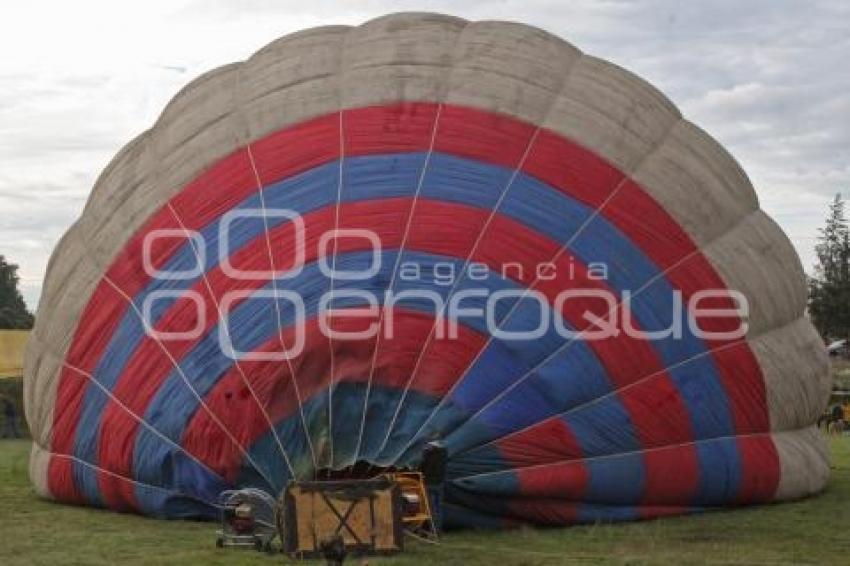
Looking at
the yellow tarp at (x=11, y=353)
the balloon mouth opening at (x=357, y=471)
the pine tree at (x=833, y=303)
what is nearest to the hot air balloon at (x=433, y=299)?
the balloon mouth opening at (x=357, y=471)

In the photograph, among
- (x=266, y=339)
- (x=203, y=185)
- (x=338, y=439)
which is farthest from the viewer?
(x=203, y=185)

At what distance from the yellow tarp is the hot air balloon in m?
13.2

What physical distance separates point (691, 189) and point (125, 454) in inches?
141

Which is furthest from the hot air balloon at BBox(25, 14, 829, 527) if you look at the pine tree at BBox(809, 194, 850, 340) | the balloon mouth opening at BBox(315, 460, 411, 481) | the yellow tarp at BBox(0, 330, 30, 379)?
the pine tree at BBox(809, 194, 850, 340)

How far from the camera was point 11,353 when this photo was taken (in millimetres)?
23297

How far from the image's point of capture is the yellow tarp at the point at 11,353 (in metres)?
21.8

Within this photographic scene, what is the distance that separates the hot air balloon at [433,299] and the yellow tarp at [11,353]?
13.2 meters

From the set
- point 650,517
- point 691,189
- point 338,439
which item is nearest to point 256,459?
point 338,439

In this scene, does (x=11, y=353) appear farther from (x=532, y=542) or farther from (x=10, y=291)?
(x=10, y=291)

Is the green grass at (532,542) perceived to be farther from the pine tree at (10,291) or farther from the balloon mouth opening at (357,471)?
the pine tree at (10,291)

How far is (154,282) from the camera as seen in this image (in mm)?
7855

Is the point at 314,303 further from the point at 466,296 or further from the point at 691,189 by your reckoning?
the point at 691,189

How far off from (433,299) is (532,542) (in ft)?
4.37

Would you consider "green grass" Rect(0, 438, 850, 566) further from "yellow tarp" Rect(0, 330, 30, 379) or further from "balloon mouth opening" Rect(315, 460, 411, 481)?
"yellow tarp" Rect(0, 330, 30, 379)
